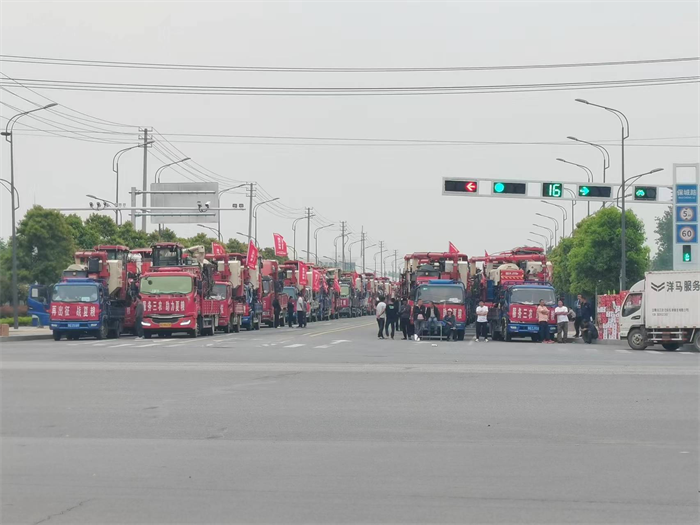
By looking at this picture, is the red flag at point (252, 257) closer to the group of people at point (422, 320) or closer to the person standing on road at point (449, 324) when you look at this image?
the group of people at point (422, 320)

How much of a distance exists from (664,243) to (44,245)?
136794mm

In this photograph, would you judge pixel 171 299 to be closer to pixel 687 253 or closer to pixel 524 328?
pixel 524 328

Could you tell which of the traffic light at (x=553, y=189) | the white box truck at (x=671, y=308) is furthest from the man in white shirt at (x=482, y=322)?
the white box truck at (x=671, y=308)

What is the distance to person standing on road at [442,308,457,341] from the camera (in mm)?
43594

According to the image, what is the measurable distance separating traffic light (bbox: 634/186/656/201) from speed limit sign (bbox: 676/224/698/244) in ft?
6.97

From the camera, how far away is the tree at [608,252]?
62.7 m

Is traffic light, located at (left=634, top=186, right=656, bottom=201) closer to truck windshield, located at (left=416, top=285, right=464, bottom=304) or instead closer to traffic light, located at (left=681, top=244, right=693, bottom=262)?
traffic light, located at (left=681, top=244, right=693, bottom=262)

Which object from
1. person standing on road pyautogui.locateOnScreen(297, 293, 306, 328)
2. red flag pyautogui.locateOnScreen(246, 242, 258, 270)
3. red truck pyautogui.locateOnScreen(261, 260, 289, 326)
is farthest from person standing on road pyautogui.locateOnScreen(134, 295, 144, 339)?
red truck pyautogui.locateOnScreen(261, 260, 289, 326)

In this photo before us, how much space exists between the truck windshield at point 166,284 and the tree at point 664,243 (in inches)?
5652

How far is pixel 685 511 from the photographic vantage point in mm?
8938

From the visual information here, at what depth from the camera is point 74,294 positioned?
4134 cm

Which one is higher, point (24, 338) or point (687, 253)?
point (687, 253)

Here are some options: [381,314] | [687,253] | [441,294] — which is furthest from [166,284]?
[687,253]

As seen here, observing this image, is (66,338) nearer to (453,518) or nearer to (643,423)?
(643,423)
